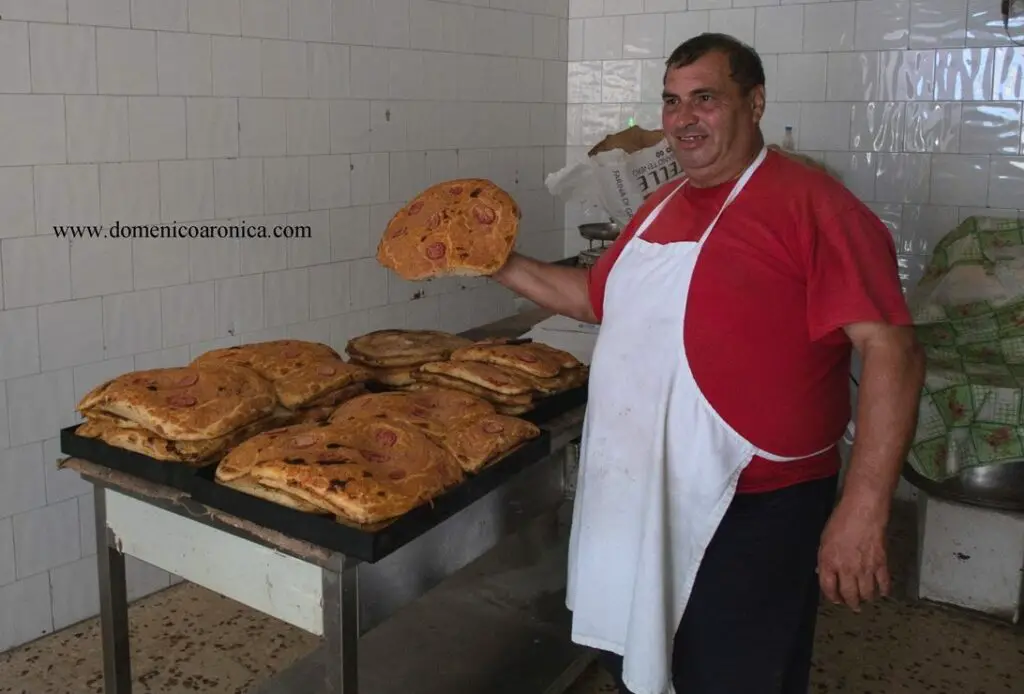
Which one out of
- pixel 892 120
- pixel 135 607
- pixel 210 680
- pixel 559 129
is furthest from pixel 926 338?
pixel 135 607

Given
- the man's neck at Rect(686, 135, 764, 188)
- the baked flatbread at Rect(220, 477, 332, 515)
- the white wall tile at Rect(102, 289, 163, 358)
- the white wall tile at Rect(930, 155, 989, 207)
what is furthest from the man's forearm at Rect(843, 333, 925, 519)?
the white wall tile at Rect(930, 155, 989, 207)

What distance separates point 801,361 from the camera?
1.71 meters

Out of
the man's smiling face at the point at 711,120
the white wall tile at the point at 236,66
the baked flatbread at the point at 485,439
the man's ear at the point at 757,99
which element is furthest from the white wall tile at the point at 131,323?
the man's ear at the point at 757,99

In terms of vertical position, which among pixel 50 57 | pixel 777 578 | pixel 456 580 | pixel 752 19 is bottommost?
pixel 456 580

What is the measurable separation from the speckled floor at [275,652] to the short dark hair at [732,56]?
1.68m

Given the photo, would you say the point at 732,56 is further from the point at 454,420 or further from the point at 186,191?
the point at 186,191

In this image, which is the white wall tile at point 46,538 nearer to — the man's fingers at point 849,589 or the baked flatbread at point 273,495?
the baked flatbread at point 273,495

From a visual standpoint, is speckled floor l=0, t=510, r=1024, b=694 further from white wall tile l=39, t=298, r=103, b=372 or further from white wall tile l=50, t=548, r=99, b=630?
white wall tile l=39, t=298, r=103, b=372

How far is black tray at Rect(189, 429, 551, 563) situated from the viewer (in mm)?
1420

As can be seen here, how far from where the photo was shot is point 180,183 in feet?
9.75

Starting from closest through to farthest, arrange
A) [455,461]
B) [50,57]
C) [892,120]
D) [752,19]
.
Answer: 1. [455,461]
2. [50,57]
3. [892,120]
4. [752,19]

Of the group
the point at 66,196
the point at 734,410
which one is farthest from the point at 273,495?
the point at 66,196

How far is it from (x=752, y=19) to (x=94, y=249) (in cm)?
280

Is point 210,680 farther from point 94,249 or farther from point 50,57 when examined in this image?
point 50,57
